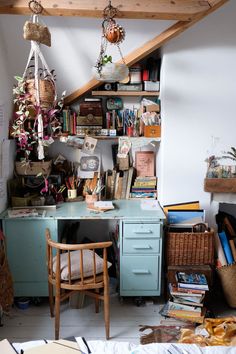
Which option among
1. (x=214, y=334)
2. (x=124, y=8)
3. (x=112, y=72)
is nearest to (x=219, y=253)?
(x=214, y=334)

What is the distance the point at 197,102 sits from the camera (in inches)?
115

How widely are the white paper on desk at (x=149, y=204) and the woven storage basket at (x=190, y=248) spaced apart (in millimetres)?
303

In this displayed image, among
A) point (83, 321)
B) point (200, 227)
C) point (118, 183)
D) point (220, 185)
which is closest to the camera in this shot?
point (83, 321)

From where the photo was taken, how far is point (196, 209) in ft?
9.59

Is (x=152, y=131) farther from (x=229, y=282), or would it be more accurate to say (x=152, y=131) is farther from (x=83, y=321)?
(x=83, y=321)

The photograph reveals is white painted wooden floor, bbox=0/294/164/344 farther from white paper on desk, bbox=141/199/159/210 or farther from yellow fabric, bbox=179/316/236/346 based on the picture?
white paper on desk, bbox=141/199/159/210

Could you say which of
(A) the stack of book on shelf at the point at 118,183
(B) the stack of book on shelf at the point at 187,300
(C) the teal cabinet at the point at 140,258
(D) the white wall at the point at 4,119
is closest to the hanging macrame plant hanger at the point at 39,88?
(D) the white wall at the point at 4,119

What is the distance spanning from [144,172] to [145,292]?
1130mm

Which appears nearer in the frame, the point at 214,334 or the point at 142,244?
the point at 214,334

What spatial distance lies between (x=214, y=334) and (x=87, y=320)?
948mm

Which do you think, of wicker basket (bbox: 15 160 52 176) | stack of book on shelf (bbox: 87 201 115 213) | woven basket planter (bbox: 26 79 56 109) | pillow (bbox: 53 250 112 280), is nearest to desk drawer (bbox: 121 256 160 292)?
pillow (bbox: 53 250 112 280)

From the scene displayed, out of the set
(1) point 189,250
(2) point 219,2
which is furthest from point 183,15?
(1) point 189,250

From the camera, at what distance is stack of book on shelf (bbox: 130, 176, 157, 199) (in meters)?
3.25

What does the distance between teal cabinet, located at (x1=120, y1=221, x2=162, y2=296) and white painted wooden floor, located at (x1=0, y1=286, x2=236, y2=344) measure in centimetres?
15
